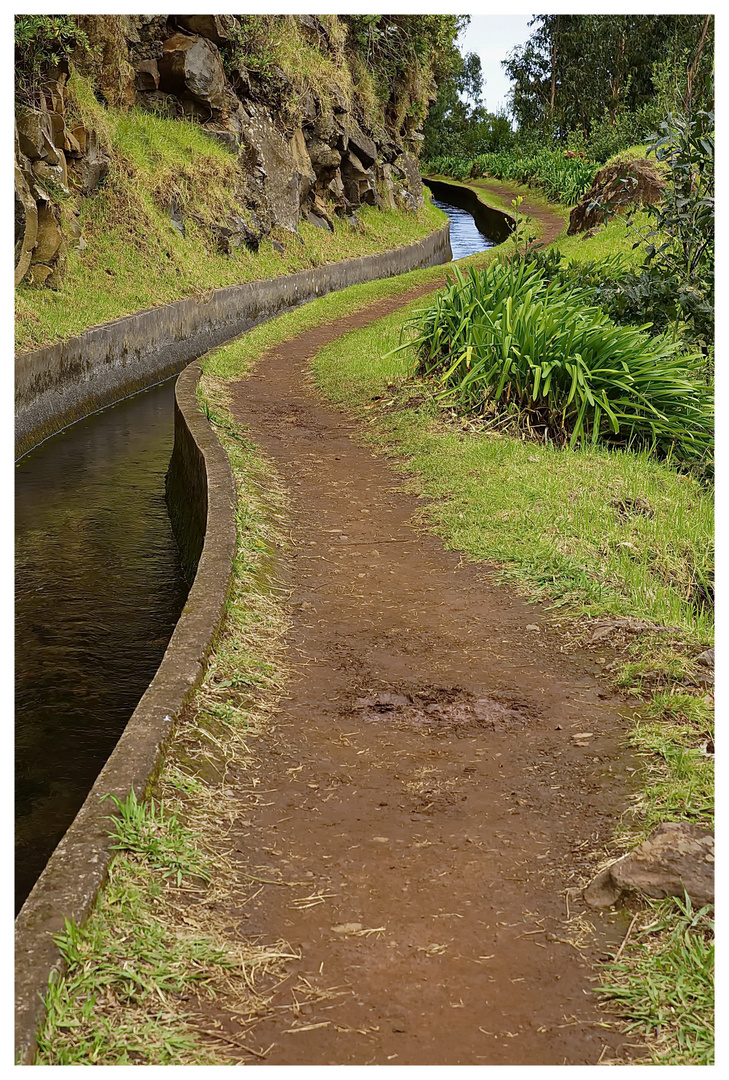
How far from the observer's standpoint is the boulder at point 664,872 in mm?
2842

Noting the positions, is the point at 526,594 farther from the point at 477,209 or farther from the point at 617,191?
the point at 477,209

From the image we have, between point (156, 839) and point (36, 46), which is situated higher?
point (36, 46)

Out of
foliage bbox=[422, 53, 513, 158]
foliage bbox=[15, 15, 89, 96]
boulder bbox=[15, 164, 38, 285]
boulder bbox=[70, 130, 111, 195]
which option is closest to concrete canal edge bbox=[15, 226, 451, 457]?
boulder bbox=[15, 164, 38, 285]

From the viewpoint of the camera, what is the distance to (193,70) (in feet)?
57.7

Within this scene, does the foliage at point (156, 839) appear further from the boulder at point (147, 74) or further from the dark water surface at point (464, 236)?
the dark water surface at point (464, 236)

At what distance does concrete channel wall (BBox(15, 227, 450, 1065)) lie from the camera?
8.91 ft

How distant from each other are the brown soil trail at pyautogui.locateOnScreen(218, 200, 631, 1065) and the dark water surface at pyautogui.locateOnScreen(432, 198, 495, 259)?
21.7 m

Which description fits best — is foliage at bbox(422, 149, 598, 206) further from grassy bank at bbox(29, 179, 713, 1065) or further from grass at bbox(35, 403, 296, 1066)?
grass at bbox(35, 403, 296, 1066)

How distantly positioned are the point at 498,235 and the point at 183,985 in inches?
1110

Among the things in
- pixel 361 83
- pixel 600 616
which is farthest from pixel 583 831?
pixel 361 83

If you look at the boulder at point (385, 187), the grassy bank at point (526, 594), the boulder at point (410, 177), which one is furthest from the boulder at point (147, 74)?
the grassy bank at point (526, 594)

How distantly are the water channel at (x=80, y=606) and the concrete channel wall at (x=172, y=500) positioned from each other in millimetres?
364

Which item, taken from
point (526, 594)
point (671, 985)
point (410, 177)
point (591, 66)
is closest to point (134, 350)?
point (526, 594)

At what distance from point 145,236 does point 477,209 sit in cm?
2246
